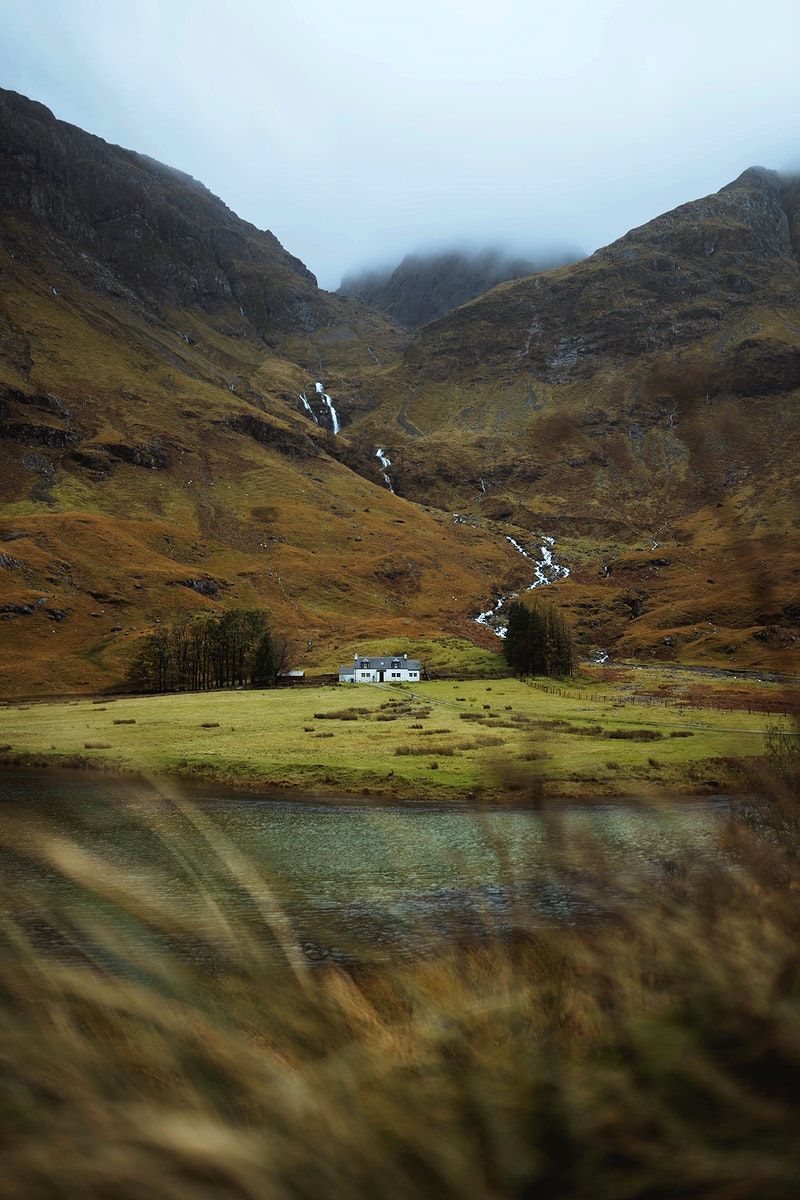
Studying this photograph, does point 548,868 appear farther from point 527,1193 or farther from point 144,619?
point 144,619

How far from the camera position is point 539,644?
278 feet

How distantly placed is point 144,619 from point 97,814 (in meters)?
86.4

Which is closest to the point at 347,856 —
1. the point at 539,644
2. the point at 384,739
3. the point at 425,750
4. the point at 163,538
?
the point at 425,750

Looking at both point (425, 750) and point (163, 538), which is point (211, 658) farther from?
point (163, 538)

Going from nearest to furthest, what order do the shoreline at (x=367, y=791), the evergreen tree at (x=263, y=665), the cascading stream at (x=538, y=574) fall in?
the shoreline at (x=367, y=791), the evergreen tree at (x=263, y=665), the cascading stream at (x=538, y=574)

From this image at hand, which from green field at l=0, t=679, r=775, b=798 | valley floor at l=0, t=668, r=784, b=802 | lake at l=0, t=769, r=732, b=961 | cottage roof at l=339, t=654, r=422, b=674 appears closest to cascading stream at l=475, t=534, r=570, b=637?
cottage roof at l=339, t=654, r=422, b=674

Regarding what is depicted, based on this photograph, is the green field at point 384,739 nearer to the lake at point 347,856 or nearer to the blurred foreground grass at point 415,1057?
the lake at point 347,856

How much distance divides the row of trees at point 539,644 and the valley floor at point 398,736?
53.0 feet

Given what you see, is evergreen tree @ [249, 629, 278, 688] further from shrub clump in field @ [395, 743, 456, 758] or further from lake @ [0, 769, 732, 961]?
lake @ [0, 769, 732, 961]

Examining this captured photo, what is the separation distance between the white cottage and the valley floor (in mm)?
16755

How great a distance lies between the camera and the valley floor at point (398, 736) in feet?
97.8

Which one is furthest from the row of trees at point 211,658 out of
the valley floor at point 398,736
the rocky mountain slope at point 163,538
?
the valley floor at point 398,736

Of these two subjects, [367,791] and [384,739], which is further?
[384,739]

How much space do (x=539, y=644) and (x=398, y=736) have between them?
46.4 metres
